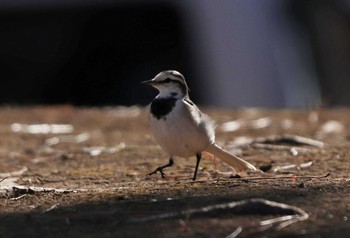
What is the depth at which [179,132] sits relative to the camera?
6.14 metres

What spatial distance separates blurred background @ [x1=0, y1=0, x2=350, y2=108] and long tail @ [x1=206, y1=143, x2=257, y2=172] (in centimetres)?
982

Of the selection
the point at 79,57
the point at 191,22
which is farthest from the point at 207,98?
the point at 79,57

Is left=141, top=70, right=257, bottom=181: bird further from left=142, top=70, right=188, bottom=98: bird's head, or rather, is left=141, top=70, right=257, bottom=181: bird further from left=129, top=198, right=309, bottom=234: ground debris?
left=129, top=198, right=309, bottom=234: ground debris

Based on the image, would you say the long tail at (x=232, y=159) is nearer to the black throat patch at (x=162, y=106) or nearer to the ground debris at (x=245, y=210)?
the black throat patch at (x=162, y=106)

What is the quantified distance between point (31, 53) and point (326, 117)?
9.33 metres

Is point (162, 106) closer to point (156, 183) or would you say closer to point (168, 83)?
point (168, 83)

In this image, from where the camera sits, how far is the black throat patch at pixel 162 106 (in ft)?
20.3

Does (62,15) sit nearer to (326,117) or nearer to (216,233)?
(326,117)

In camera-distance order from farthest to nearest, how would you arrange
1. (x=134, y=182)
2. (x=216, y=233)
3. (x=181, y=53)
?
(x=181, y=53), (x=134, y=182), (x=216, y=233)

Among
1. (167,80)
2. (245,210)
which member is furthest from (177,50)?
(245,210)

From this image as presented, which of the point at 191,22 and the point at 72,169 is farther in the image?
the point at 191,22

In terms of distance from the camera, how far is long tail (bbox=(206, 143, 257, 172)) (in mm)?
6371

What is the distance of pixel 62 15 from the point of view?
1962 cm

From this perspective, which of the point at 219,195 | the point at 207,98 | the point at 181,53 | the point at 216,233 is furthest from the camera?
the point at 181,53
